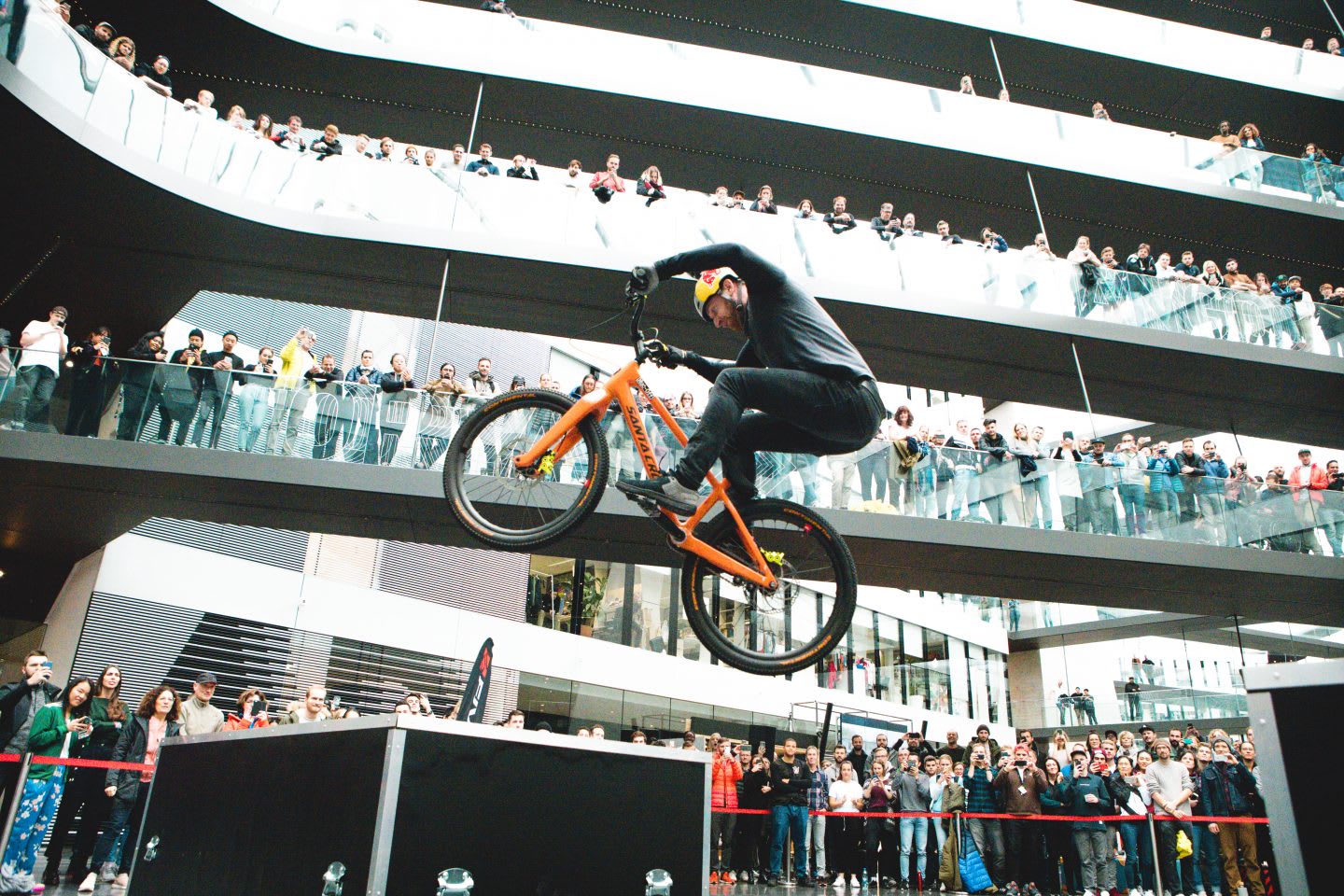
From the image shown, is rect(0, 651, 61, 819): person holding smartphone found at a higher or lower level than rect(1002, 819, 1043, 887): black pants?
higher

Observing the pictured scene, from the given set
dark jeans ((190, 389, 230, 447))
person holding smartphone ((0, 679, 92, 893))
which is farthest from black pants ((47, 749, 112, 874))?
dark jeans ((190, 389, 230, 447))

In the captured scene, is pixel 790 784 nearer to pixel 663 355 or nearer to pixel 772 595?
pixel 772 595

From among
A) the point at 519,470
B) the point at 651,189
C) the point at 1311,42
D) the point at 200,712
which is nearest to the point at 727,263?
the point at 519,470

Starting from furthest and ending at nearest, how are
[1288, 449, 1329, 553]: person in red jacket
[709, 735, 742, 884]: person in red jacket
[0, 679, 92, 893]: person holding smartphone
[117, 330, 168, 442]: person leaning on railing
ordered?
[1288, 449, 1329, 553]: person in red jacket
[117, 330, 168, 442]: person leaning on railing
[709, 735, 742, 884]: person in red jacket
[0, 679, 92, 893]: person holding smartphone

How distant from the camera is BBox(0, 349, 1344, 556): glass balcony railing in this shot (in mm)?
11852

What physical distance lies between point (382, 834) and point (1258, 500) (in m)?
15.7

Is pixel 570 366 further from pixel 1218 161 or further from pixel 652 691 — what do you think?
pixel 1218 161

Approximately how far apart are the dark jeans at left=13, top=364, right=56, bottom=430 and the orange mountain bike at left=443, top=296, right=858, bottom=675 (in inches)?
361

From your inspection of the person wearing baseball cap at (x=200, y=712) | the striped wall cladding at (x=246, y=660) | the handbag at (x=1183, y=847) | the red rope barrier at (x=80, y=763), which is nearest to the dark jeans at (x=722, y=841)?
the handbag at (x=1183, y=847)

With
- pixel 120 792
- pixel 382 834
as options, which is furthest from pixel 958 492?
pixel 382 834

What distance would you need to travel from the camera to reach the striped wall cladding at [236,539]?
50.9 feet

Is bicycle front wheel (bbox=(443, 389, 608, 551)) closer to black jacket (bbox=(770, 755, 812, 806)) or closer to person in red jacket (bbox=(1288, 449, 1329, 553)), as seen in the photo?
black jacket (bbox=(770, 755, 812, 806))

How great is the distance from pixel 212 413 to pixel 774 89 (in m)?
11.0

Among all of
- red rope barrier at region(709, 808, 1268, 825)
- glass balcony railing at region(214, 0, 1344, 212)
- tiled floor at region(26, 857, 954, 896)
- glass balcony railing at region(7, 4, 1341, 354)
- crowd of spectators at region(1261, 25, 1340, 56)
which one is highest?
crowd of spectators at region(1261, 25, 1340, 56)
